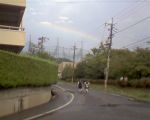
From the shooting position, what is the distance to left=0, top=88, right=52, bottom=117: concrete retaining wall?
2070 cm

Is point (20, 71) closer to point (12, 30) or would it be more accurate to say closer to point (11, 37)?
point (11, 37)

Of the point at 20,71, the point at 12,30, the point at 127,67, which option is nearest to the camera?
the point at 20,71

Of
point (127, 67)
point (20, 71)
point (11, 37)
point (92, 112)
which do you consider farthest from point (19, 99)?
point (127, 67)

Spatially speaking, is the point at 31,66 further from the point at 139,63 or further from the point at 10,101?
the point at 139,63

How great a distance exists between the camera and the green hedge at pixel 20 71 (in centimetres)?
2012

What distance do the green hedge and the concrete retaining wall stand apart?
0.42 meters

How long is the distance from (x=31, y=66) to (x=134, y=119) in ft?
26.5

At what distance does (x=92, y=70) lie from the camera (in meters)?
108

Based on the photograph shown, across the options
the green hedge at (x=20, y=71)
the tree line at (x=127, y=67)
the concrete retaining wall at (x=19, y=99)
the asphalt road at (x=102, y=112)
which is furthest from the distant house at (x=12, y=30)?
the tree line at (x=127, y=67)

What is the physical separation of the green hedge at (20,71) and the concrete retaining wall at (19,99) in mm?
421

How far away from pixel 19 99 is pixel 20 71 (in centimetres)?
164

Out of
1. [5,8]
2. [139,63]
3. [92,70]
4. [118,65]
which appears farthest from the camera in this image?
[92,70]

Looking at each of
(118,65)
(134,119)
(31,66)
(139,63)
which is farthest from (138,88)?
(134,119)

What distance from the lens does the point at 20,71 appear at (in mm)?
22828
